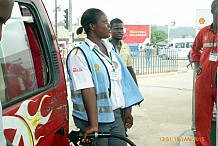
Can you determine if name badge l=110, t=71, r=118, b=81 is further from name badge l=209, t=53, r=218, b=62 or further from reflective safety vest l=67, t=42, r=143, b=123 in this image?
name badge l=209, t=53, r=218, b=62

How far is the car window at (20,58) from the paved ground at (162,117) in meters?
3.03

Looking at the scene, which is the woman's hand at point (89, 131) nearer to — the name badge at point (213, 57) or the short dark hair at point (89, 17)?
the short dark hair at point (89, 17)

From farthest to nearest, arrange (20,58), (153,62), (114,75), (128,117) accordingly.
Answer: (153,62) → (128,117) → (114,75) → (20,58)

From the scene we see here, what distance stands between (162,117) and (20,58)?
522cm

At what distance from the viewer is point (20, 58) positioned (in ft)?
6.78

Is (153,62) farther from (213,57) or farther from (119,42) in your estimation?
(213,57)

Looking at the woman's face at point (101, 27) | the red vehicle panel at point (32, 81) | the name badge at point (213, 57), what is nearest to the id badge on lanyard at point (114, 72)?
the woman's face at point (101, 27)

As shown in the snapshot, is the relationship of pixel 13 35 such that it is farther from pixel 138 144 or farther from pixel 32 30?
pixel 138 144

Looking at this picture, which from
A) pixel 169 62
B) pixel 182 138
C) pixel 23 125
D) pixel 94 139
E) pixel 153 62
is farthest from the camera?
pixel 169 62

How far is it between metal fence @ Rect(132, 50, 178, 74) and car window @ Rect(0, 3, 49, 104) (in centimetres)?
1347

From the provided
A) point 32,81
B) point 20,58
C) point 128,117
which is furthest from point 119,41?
point 20,58

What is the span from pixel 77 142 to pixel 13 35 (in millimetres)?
921

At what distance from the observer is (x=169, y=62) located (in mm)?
17578

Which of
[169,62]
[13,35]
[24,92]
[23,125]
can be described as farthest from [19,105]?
[169,62]
